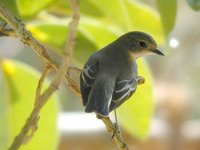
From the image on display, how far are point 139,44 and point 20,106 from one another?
402 millimetres

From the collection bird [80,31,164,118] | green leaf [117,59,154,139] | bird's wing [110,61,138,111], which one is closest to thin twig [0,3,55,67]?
bird [80,31,164,118]

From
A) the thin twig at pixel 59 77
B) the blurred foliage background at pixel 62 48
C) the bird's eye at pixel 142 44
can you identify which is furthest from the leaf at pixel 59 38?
the thin twig at pixel 59 77

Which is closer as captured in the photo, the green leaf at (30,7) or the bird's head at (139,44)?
the green leaf at (30,7)

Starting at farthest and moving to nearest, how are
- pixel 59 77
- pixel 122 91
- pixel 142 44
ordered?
1. pixel 142 44
2. pixel 122 91
3. pixel 59 77

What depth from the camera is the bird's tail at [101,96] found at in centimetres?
140

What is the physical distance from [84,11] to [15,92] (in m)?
0.28

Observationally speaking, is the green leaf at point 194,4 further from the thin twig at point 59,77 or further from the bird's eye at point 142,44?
the bird's eye at point 142,44

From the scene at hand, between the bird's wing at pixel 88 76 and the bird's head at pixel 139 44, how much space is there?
0.22m

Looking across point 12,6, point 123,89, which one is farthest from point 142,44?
point 12,6

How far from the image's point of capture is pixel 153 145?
4.38 metres

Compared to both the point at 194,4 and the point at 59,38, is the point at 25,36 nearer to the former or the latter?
the point at 194,4

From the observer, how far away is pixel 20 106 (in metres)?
1.76

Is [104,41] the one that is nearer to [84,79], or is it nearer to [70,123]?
[84,79]

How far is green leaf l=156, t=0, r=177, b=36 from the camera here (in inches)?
51.2
